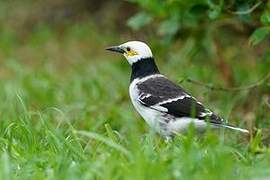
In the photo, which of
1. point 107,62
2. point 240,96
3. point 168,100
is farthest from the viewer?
point 107,62

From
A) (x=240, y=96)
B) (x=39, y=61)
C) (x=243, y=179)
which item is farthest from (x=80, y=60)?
(x=243, y=179)

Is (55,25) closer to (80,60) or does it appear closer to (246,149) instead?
(80,60)

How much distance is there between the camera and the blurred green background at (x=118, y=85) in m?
4.79

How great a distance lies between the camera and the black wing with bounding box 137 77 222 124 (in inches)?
235

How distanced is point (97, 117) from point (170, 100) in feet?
7.34

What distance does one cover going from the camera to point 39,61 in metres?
11.4

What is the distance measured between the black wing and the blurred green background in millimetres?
208

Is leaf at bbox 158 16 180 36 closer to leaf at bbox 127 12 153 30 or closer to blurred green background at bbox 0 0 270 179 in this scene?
blurred green background at bbox 0 0 270 179

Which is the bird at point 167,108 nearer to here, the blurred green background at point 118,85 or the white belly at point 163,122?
the white belly at point 163,122

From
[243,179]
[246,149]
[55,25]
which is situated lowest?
[55,25]

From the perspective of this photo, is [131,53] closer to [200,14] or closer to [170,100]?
[170,100]

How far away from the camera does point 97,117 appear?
826cm

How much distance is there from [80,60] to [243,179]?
23.4 ft

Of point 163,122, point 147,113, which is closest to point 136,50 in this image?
point 147,113
